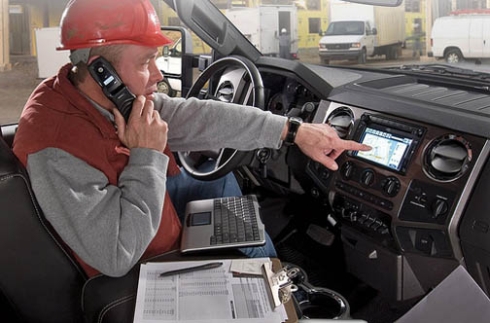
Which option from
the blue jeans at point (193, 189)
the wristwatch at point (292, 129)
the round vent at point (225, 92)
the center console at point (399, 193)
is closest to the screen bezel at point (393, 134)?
the center console at point (399, 193)

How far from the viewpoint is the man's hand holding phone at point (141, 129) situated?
1508 mm

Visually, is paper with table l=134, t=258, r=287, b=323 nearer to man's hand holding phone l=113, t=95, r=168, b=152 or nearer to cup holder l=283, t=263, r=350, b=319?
man's hand holding phone l=113, t=95, r=168, b=152

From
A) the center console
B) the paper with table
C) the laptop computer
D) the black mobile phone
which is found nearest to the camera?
the paper with table

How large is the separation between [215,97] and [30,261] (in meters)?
1.29

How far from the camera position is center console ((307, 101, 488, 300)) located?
1732 millimetres

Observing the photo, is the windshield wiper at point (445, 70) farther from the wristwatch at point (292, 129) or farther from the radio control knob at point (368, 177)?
the wristwatch at point (292, 129)

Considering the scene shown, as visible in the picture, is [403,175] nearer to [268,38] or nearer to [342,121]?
[342,121]

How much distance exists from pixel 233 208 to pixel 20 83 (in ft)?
3.51

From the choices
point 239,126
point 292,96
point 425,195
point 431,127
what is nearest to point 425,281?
point 425,195

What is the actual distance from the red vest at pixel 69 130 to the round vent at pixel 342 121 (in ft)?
2.97

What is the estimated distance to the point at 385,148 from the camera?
1.96m

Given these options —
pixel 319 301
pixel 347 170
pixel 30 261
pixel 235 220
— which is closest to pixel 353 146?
pixel 347 170

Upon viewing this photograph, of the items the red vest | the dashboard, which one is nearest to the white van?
the dashboard

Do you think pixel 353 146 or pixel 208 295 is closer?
pixel 208 295
